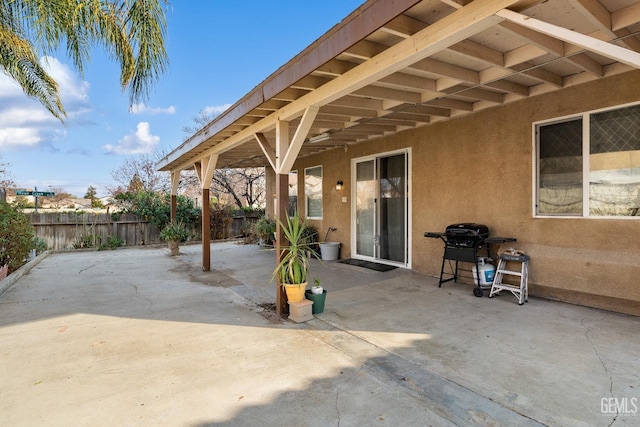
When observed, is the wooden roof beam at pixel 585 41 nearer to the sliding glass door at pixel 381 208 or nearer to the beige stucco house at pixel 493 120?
the beige stucco house at pixel 493 120

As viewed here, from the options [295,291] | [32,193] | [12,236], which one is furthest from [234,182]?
[295,291]

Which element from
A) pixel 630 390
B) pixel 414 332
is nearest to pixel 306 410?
pixel 414 332

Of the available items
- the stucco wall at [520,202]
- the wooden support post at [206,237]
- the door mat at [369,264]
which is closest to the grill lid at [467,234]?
the stucco wall at [520,202]

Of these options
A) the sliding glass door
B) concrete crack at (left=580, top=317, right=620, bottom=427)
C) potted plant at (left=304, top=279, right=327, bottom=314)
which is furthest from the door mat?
concrete crack at (left=580, top=317, right=620, bottom=427)

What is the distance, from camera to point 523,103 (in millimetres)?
4355

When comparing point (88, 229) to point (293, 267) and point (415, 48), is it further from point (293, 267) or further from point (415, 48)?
point (415, 48)

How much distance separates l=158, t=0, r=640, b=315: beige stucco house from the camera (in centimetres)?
239

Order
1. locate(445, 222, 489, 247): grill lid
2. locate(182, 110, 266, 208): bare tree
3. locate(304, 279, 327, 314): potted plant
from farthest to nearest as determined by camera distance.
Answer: locate(182, 110, 266, 208): bare tree
locate(445, 222, 489, 247): grill lid
locate(304, 279, 327, 314): potted plant

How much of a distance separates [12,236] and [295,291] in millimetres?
6017

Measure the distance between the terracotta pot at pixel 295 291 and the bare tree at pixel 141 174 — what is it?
18.0 meters

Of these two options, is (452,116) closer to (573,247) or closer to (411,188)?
(411,188)

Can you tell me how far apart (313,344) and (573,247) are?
327 cm

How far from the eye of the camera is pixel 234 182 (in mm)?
18203

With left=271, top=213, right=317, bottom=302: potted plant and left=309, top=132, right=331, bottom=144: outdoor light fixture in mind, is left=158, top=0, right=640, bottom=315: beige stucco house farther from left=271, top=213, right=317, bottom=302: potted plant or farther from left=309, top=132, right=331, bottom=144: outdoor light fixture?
left=271, top=213, right=317, bottom=302: potted plant
